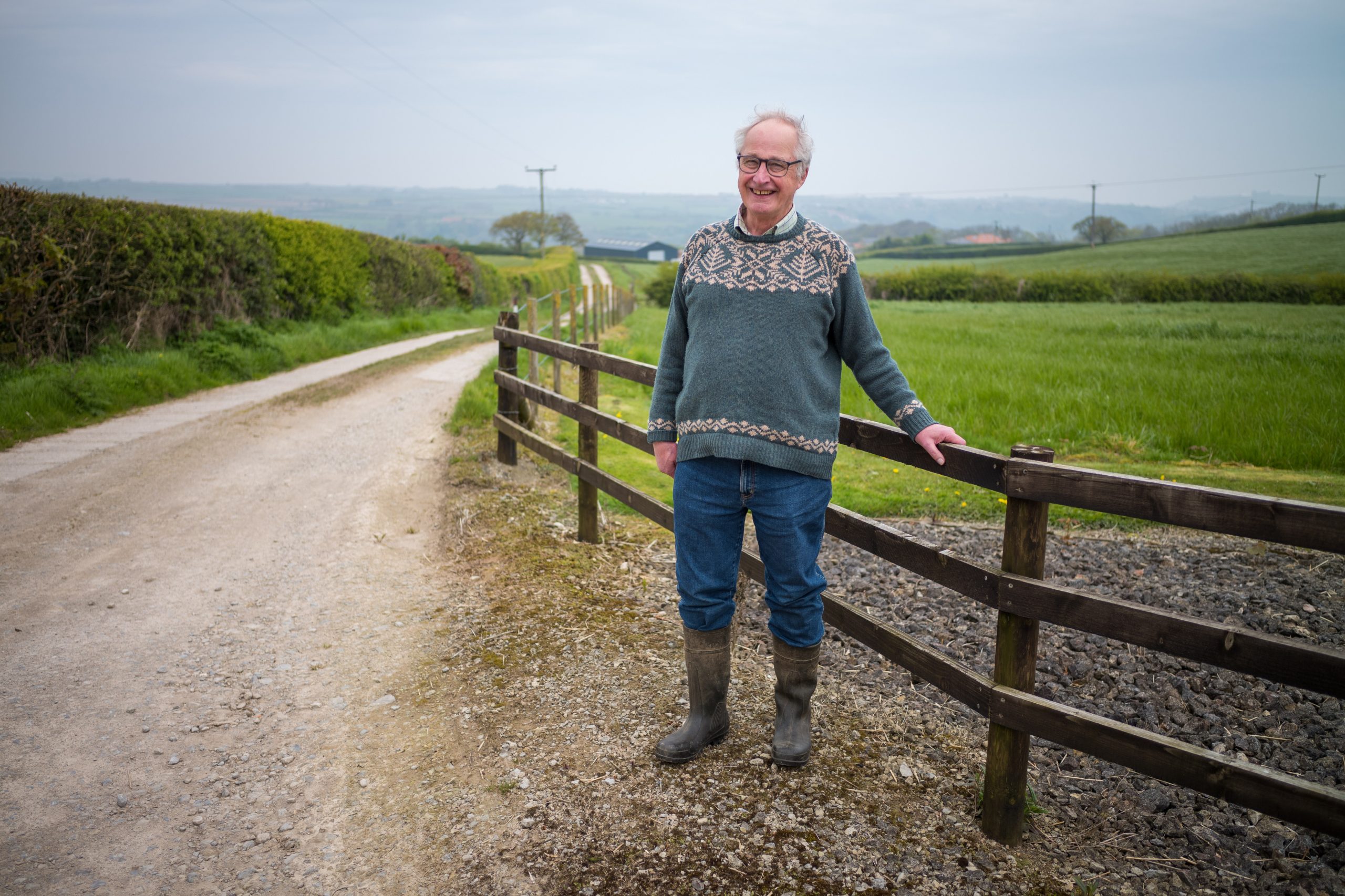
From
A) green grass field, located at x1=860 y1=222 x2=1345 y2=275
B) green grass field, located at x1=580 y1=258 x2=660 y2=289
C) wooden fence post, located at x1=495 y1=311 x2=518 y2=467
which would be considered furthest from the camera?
green grass field, located at x1=580 y1=258 x2=660 y2=289

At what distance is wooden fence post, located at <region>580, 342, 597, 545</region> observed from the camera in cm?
548

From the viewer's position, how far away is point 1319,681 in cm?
A: 202

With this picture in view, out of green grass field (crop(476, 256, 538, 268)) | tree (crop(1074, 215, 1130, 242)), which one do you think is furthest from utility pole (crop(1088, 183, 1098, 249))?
green grass field (crop(476, 256, 538, 268))

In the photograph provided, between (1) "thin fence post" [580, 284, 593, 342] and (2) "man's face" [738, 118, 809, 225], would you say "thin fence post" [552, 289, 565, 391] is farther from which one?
(2) "man's face" [738, 118, 809, 225]

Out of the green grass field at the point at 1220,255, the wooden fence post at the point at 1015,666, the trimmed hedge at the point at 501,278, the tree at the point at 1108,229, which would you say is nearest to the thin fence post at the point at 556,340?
the wooden fence post at the point at 1015,666

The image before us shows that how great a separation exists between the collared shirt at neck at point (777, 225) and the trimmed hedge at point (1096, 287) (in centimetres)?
3191

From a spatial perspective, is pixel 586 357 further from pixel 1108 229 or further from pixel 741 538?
pixel 1108 229

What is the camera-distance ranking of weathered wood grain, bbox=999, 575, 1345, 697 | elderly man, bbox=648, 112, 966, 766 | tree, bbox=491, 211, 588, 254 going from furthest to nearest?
tree, bbox=491, 211, 588, 254, elderly man, bbox=648, 112, 966, 766, weathered wood grain, bbox=999, 575, 1345, 697

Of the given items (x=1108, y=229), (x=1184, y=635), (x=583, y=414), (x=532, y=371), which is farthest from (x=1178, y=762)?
(x=1108, y=229)

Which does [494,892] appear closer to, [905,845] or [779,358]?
[905,845]

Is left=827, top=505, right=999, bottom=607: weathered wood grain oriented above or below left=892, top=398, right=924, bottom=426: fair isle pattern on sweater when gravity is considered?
below

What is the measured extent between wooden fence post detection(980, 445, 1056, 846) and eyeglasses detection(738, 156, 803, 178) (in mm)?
1112

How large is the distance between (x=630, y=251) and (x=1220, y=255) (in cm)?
10653

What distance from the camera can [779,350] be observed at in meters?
2.69
